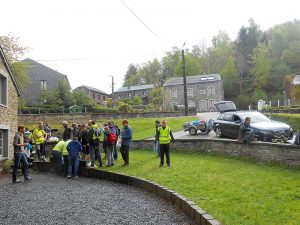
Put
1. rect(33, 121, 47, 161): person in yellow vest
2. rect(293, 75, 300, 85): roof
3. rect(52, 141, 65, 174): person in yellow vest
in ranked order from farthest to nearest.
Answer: rect(293, 75, 300, 85): roof
rect(33, 121, 47, 161): person in yellow vest
rect(52, 141, 65, 174): person in yellow vest

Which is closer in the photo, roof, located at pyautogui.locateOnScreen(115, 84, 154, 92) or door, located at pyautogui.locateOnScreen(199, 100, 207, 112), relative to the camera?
door, located at pyautogui.locateOnScreen(199, 100, 207, 112)

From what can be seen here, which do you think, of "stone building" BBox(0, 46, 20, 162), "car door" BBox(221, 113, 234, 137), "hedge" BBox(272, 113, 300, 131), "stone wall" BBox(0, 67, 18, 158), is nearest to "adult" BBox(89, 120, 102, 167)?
"stone building" BBox(0, 46, 20, 162)

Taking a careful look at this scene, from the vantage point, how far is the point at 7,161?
702 inches

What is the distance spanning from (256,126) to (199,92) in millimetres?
57463

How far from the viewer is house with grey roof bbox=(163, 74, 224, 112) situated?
71125 mm

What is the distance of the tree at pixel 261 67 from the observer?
230 feet

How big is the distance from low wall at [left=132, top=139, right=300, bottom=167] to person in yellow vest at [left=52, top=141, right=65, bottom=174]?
19.2 feet

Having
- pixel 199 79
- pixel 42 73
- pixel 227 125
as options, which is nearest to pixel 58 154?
pixel 227 125

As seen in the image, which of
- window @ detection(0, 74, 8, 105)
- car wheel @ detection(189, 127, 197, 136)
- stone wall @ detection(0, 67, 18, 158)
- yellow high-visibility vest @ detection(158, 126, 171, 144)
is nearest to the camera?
yellow high-visibility vest @ detection(158, 126, 171, 144)

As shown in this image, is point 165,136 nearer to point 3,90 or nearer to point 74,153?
point 74,153

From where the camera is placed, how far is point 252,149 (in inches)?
539

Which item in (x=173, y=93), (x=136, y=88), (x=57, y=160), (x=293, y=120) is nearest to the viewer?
(x=57, y=160)

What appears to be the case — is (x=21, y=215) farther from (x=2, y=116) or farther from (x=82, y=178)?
(x=2, y=116)

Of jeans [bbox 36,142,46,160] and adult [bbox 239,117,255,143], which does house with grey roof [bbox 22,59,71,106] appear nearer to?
jeans [bbox 36,142,46,160]
